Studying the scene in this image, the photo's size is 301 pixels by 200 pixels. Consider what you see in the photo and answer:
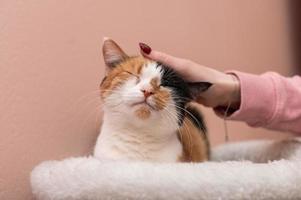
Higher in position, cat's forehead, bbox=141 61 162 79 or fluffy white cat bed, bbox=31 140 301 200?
cat's forehead, bbox=141 61 162 79

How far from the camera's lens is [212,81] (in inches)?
33.4

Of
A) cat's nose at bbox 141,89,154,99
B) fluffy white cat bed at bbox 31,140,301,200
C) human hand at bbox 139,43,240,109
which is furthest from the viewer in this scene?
human hand at bbox 139,43,240,109

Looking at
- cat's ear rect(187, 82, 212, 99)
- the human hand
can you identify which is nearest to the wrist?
the human hand

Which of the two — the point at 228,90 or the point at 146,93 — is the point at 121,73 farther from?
the point at 228,90

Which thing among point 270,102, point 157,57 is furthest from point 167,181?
point 270,102

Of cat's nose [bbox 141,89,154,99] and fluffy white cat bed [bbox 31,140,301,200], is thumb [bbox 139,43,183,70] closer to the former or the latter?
cat's nose [bbox 141,89,154,99]

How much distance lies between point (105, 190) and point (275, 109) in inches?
19.1

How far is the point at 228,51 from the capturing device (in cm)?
128

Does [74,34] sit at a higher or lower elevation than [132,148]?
higher

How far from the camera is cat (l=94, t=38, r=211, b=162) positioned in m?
0.67

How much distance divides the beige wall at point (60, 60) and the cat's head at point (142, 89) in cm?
8

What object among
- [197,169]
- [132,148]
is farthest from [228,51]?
[197,169]

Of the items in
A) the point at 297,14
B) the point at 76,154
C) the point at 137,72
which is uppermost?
the point at 297,14

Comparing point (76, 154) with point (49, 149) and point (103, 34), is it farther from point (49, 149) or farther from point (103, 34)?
point (103, 34)
